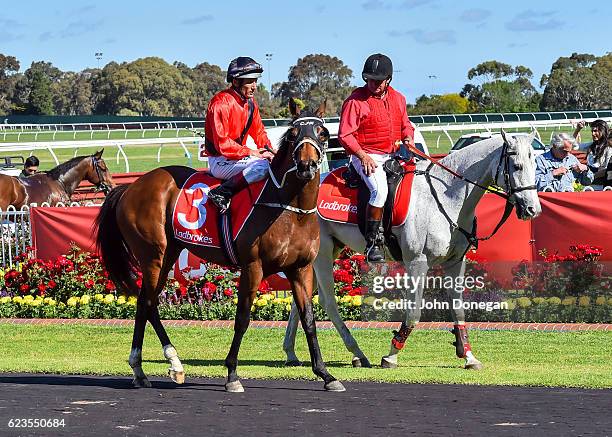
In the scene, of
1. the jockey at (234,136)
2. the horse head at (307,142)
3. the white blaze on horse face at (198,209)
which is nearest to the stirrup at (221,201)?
the jockey at (234,136)

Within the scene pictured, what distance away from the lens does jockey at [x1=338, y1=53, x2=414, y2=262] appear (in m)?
10.1

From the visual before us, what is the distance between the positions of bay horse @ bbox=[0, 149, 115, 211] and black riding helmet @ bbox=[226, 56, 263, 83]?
37.1 feet

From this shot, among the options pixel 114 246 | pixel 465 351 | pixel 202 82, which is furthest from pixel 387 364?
pixel 202 82

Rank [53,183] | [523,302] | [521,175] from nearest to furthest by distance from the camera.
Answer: [521,175] → [523,302] → [53,183]

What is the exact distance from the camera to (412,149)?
1034 cm

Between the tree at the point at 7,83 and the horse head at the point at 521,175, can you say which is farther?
the tree at the point at 7,83

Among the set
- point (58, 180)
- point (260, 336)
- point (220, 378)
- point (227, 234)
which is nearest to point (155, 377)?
point (220, 378)

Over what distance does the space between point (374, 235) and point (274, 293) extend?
168 inches

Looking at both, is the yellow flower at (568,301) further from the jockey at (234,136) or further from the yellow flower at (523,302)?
the jockey at (234,136)

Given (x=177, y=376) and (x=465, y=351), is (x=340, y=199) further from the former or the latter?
(x=177, y=376)

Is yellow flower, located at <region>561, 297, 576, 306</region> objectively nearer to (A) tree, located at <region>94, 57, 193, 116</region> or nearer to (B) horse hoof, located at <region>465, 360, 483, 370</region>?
(B) horse hoof, located at <region>465, 360, 483, 370</region>

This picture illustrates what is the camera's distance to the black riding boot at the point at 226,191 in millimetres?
9112

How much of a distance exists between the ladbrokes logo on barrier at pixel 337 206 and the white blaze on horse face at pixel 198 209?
1.58 m

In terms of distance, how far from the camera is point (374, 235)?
10242 mm
